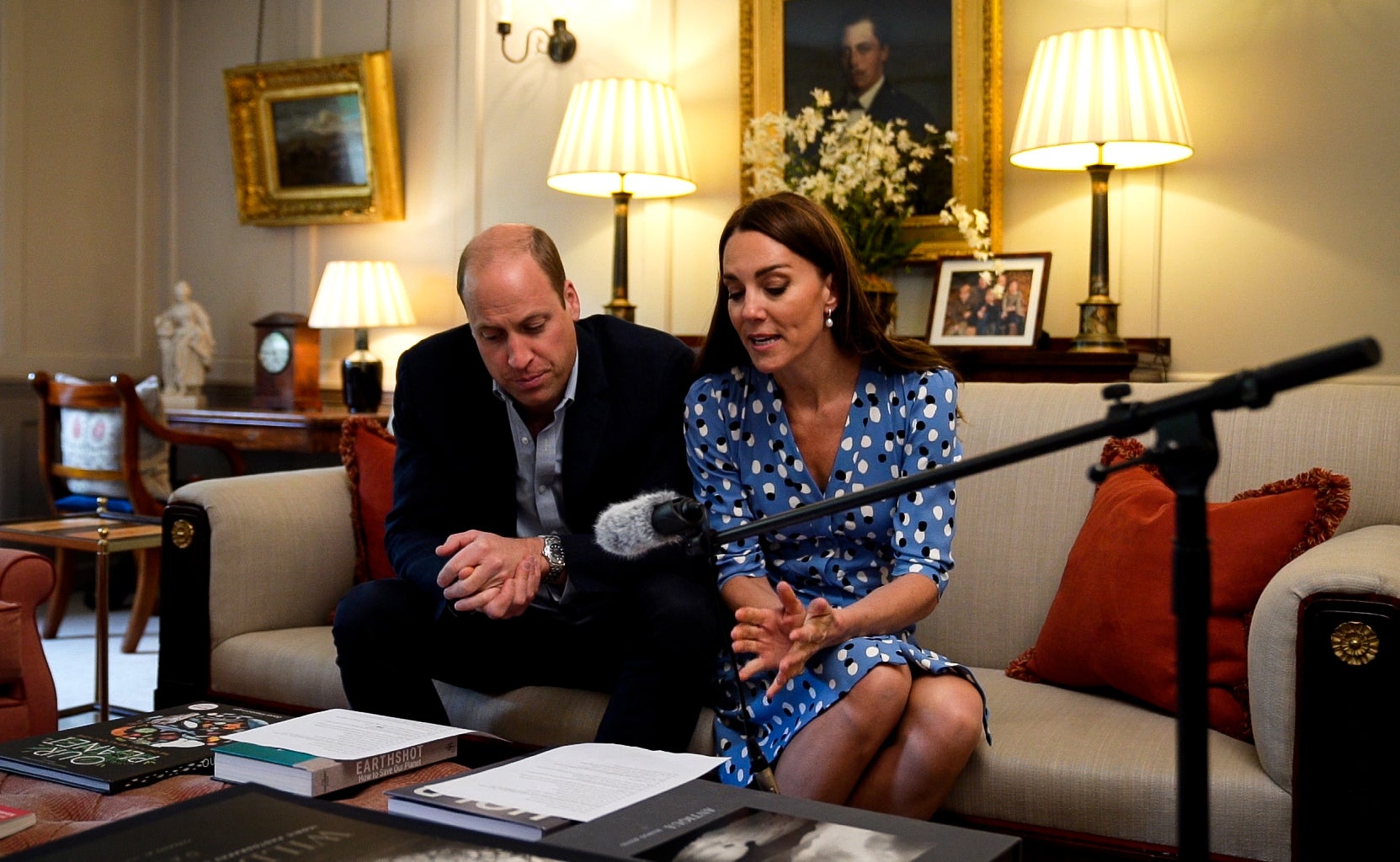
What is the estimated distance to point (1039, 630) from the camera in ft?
7.20

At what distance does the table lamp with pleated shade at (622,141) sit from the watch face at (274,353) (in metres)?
1.45

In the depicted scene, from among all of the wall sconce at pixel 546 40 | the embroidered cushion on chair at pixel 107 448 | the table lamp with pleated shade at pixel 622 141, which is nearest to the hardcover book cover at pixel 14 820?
the table lamp with pleated shade at pixel 622 141

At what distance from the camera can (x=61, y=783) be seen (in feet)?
4.50

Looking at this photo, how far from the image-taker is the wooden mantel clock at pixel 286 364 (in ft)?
14.8

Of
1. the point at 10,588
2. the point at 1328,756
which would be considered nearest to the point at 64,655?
the point at 10,588

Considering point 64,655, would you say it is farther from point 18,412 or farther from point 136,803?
point 136,803

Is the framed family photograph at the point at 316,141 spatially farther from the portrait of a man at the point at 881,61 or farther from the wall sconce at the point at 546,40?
the portrait of a man at the point at 881,61

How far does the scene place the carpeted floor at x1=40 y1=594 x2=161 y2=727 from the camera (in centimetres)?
341

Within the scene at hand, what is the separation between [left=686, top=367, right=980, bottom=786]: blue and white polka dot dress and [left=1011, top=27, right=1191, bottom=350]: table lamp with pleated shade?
3.98 feet

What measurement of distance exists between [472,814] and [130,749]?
0.58 metres

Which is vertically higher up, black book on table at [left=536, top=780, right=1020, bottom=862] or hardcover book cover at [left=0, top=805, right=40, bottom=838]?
black book on table at [left=536, top=780, right=1020, bottom=862]

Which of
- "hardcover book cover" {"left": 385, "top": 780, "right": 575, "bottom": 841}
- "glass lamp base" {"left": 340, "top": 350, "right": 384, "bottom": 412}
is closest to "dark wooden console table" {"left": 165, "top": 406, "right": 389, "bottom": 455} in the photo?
"glass lamp base" {"left": 340, "top": 350, "right": 384, "bottom": 412}

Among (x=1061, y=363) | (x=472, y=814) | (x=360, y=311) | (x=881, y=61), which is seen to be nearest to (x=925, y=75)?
(x=881, y=61)

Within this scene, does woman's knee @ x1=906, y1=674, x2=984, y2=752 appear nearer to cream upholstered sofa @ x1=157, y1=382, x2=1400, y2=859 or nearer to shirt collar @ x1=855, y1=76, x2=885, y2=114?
cream upholstered sofa @ x1=157, y1=382, x2=1400, y2=859
